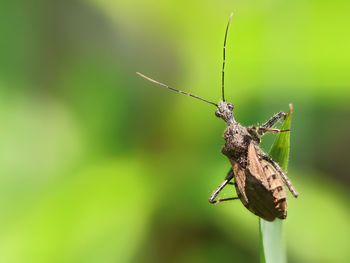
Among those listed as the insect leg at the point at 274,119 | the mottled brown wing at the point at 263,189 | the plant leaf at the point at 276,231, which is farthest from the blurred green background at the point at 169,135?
the plant leaf at the point at 276,231

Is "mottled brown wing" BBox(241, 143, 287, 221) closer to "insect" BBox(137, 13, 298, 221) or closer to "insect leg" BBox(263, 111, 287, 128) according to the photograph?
"insect" BBox(137, 13, 298, 221)

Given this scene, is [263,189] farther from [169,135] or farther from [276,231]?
[169,135]

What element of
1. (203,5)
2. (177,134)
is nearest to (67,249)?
(177,134)

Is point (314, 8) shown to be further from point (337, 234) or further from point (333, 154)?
point (337, 234)

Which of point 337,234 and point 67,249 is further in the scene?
point 337,234

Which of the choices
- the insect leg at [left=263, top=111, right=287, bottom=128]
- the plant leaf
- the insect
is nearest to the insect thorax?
the insect

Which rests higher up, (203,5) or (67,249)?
(203,5)
